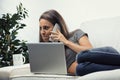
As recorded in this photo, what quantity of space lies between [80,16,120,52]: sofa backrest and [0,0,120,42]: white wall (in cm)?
39

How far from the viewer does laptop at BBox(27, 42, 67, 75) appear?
85.7 inches

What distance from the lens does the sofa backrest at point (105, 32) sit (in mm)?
2574

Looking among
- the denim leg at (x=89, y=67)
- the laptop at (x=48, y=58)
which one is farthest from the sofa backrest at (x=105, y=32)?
the denim leg at (x=89, y=67)

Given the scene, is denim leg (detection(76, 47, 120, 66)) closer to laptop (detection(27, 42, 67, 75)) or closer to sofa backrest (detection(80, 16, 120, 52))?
laptop (detection(27, 42, 67, 75))

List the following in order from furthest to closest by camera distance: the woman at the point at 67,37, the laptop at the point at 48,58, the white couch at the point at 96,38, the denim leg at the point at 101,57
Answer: the woman at the point at 67,37
the white couch at the point at 96,38
the laptop at the point at 48,58
the denim leg at the point at 101,57

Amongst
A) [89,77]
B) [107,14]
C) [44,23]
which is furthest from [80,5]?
[89,77]

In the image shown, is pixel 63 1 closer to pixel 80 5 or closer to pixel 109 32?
pixel 80 5

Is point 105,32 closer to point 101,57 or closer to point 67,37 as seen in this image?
point 67,37

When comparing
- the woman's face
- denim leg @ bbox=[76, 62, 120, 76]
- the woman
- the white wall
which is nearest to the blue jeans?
denim leg @ bbox=[76, 62, 120, 76]

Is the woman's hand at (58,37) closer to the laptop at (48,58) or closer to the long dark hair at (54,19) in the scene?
the long dark hair at (54,19)

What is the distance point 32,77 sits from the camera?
226 cm

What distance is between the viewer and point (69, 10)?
340 cm

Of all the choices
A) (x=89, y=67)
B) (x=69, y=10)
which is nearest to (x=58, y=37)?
(x=69, y=10)

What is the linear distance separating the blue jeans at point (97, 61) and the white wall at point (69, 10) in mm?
1573
